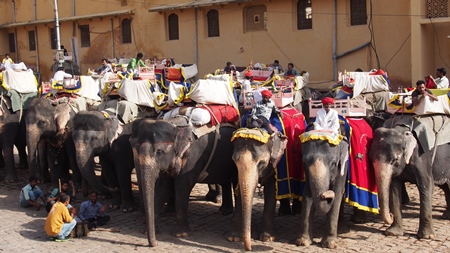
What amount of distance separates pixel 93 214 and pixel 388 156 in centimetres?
461

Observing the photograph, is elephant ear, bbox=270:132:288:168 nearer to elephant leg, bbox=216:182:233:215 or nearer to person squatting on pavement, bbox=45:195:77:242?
elephant leg, bbox=216:182:233:215

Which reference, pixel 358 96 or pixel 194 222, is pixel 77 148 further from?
pixel 358 96

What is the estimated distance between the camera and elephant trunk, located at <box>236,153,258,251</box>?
8031 mm

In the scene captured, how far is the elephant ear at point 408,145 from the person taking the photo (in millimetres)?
8664

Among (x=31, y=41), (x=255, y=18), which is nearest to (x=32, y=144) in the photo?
(x=255, y=18)

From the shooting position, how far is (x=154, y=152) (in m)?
8.73

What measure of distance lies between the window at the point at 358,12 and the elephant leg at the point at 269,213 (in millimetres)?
12693

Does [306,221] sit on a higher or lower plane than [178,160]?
lower

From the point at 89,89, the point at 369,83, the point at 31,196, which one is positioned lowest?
the point at 31,196

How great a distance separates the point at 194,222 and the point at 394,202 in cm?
313

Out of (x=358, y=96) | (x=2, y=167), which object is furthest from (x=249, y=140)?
(x=2, y=167)

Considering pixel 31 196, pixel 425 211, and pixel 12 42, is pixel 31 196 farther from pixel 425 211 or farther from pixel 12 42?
pixel 12 42

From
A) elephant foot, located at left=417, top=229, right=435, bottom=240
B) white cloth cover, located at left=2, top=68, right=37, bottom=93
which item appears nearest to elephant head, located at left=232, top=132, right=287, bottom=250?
elephant foot, located at left=417, top=229, right=435, bottom=240

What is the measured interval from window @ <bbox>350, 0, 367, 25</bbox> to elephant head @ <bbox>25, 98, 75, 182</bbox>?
11489 millimetres
